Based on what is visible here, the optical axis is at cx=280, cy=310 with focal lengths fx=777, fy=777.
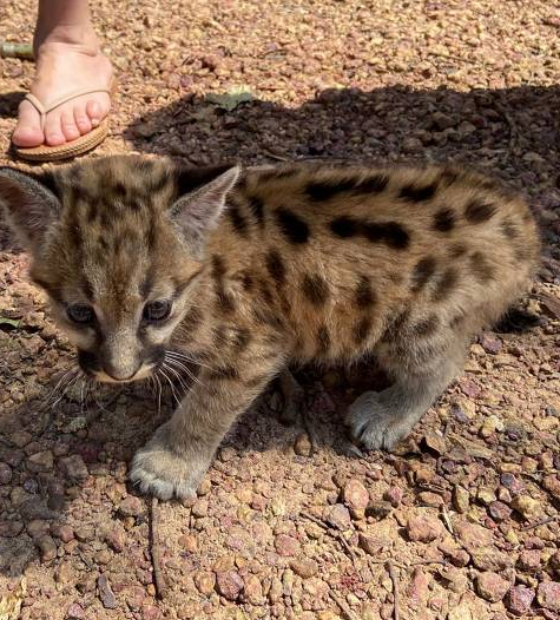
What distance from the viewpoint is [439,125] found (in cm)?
594

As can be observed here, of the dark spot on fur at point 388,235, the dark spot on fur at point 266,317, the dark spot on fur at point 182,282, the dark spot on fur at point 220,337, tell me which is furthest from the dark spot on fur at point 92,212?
the dark spot on fur at point 388,235

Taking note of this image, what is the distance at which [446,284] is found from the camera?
12.4 ft

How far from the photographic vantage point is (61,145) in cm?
573

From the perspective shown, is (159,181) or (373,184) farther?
(373,184)

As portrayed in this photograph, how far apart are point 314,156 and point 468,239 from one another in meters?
2.22

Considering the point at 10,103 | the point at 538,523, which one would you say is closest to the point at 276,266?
the point at 538,523

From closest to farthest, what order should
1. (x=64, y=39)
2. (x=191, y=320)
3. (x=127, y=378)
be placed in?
(x=127, y=378)
(x=191, y=320)
(x=64, y=39)

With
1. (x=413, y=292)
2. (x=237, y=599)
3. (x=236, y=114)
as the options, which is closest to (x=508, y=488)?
(x=413, y=292)

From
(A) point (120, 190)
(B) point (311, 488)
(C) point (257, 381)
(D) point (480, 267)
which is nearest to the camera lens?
(A) point (120, 190)

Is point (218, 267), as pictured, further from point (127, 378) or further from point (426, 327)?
point (426, 327)

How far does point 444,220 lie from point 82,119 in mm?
3166

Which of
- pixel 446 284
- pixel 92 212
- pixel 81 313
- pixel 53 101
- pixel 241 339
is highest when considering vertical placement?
pixel 92 212

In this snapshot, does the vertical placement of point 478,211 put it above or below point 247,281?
above

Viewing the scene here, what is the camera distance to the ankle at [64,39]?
598 cm
